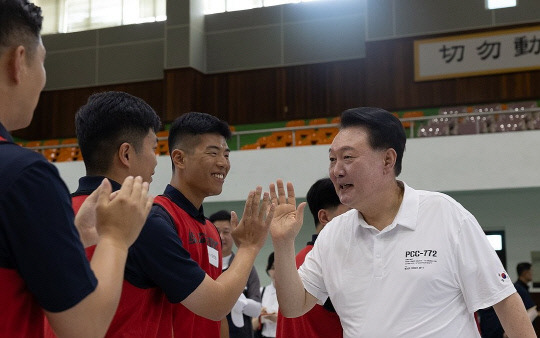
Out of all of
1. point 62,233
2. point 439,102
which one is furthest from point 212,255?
point 439,102

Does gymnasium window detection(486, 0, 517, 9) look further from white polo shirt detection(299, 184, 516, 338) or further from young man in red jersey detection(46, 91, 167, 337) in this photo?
young man in red jersey detection(46, 91, 167, 337)

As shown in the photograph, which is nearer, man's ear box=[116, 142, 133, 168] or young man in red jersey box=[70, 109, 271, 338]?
young man in red jersey box=[70, 109, 271, 338]

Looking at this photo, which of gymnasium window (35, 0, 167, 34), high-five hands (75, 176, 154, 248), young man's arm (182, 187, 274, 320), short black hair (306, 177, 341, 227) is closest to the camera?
high-five hands (75, 176, 154, 248)

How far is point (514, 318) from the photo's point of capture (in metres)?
2.68

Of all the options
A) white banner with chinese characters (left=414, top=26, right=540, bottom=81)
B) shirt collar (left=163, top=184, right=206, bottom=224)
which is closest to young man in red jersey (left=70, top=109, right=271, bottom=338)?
shirt collar (left=163, top=184, right=206, bottom=224)

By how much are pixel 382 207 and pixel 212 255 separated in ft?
2.68

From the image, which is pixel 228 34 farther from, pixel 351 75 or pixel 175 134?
pixel 175 134

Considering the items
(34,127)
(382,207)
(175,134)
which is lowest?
(382,207)

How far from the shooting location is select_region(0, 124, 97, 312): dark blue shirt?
1393mm

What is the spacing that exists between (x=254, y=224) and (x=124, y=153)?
1.88ft

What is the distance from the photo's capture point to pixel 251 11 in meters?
16.7

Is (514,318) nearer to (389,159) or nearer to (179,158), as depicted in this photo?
(389,159)

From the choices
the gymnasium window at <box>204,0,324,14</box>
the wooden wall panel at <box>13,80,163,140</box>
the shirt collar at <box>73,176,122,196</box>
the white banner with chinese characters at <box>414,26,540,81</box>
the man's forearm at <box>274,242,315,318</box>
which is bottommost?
the man's forearm at <box>274,242,315,318</box>

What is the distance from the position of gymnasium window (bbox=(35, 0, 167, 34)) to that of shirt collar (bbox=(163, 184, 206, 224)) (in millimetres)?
14505
